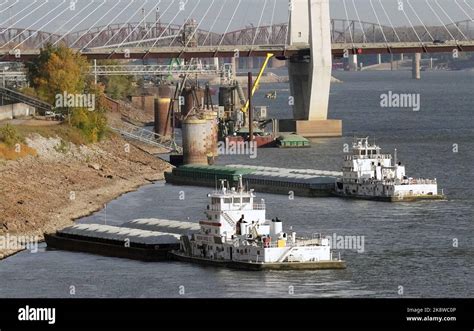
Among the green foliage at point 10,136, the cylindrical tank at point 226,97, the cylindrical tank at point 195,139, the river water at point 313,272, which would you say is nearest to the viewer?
the river water at point 313,272

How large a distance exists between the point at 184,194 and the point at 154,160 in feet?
74.8

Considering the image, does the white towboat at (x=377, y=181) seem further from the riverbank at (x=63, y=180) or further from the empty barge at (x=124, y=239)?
the empty barge at (x=124, y=239)

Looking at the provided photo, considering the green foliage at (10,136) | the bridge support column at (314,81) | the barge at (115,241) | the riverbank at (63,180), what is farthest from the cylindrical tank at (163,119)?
the barge at (115,241)

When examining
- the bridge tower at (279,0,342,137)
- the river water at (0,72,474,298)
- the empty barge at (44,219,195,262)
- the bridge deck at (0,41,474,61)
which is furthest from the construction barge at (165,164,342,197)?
the bridge deck at (0,41,474,61)

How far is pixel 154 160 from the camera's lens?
137625 millimetres

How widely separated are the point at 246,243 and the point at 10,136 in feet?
138

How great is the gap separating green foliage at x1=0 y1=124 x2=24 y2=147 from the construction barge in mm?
13881

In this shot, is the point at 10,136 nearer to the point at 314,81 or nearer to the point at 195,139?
Answer: the point at 195,139

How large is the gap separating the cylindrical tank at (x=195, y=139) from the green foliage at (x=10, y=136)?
68.7 feet

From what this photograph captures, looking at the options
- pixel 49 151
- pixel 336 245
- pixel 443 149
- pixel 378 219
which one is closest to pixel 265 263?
pixel 336 245

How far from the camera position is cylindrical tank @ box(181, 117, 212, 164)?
5325 inches

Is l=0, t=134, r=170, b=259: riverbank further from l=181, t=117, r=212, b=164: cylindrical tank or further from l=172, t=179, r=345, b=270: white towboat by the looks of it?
l=172, t=179, r=345, b=270: white towboat

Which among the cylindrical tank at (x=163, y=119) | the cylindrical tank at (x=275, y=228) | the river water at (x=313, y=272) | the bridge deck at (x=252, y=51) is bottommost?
the river water at (x=313, y=272)

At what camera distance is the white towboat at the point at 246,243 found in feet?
246
